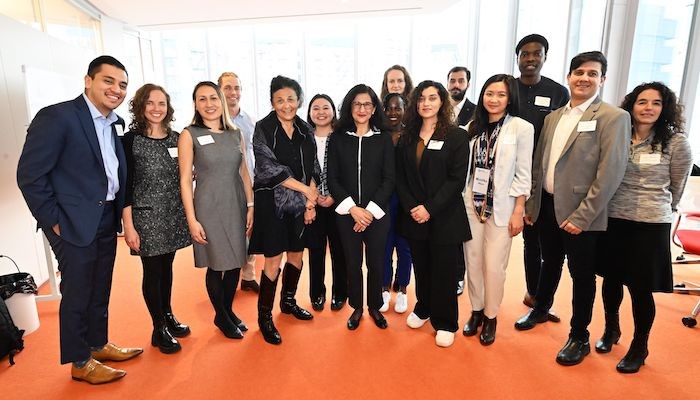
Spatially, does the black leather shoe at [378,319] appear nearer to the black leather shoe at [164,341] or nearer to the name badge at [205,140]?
the black leather shoe at [164,341]

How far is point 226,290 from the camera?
8.27 feet

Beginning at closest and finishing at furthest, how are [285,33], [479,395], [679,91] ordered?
1. [479,395]
2. [679,91]
3. [285,33]

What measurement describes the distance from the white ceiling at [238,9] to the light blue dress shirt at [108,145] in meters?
4.16

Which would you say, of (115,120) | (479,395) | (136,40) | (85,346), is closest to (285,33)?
(136,40)

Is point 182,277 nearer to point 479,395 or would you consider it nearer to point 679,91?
point 479,395

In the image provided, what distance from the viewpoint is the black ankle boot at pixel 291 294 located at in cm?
278

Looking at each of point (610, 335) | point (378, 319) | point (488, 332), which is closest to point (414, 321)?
point (378, 319)

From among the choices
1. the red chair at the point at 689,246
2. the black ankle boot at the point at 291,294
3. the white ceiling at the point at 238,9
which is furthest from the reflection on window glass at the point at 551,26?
the black ankle boot at the point at 291,294

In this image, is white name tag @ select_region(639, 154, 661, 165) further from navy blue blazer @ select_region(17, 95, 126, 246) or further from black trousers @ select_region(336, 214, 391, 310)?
navy blue blazer @ select_region(17, 95, 126, 246)

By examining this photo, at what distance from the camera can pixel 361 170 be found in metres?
2.44

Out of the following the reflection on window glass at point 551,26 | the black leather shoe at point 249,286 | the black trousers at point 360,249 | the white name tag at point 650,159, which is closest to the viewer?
the white name tag at point 650,159

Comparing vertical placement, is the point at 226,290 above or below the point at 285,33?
below

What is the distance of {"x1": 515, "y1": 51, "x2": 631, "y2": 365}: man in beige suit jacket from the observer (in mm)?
2043

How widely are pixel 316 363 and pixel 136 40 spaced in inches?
302
